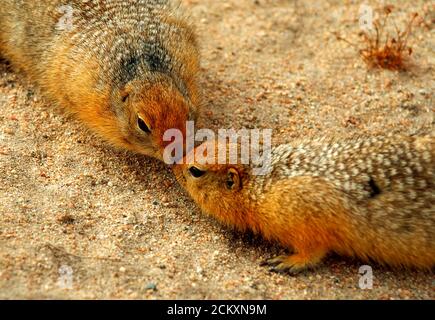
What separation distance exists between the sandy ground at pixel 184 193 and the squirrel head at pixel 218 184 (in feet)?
0.77

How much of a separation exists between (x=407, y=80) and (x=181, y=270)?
4098 mm

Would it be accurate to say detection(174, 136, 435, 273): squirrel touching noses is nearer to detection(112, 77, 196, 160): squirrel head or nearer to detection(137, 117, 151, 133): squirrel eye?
detection(112, 77, 196, 160): squirrel head

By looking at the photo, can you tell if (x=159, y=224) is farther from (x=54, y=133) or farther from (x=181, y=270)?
(x=54, y=133)

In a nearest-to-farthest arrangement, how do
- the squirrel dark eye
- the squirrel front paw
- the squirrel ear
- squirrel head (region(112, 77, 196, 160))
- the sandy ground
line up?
1. the sandy ground
2. the squirrel front paw
3. the squirrel ear
4. the squirrel dark eye
5. squirrel head (region(112, 77, 196, 160))

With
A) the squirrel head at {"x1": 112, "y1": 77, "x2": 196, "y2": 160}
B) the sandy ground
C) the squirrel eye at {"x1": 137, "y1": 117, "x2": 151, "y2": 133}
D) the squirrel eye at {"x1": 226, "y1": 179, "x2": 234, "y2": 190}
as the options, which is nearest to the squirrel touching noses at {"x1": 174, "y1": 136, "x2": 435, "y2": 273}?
the squirrel eye at {"x1": 226, "y1": 179, "x2": 234, "y2": 190}

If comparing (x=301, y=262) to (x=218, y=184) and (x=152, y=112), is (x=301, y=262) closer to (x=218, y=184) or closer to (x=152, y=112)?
(x=218, y=184)

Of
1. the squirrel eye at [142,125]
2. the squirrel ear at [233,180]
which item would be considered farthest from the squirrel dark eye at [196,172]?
the squirrel eye at [142,125]

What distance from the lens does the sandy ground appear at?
520cm

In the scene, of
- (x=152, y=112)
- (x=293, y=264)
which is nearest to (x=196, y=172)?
(x=152, y=112)

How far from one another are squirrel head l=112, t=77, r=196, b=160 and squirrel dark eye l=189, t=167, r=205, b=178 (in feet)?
1.29

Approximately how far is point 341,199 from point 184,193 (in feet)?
5.89

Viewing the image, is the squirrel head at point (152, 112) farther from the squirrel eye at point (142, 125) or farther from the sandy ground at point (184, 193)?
the sandy ground at point (184, 193)

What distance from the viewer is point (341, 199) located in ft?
17.2
